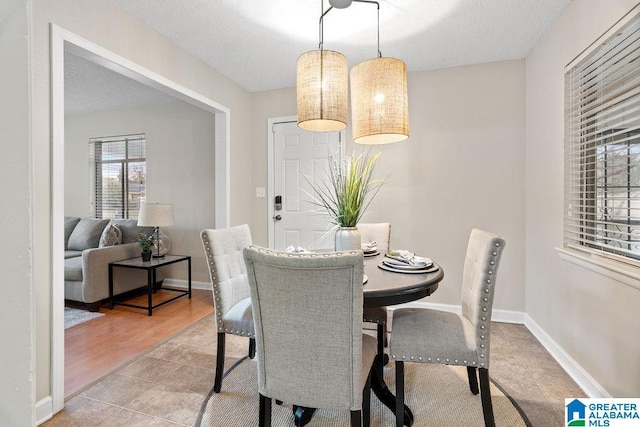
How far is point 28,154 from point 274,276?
0.88m

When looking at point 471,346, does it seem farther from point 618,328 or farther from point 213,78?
point 213,78

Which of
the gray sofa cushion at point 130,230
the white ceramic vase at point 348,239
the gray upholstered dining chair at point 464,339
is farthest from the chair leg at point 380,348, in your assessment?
the gray sofa cushion at point 130,230

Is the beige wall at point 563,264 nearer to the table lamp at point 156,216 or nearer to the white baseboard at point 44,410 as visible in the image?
the white baseboard at point 44,410

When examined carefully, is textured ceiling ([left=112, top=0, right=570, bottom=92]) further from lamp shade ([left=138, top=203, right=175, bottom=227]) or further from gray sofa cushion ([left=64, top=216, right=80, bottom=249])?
gray sofa cushion ([left=64, top=216, right=80, bottom=249])

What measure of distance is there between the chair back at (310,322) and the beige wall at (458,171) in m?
2.31

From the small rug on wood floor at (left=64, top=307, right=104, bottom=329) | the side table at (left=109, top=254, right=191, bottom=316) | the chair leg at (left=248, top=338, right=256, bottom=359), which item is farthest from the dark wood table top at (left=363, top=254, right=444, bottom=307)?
the small rug on wood floor at (left=64, top=307, right=104, bottom=329)

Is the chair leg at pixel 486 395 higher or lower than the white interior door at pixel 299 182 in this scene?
lower

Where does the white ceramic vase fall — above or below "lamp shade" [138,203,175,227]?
below

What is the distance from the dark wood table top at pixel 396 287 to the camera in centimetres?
141

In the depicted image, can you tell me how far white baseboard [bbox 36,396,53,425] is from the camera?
1.68 m

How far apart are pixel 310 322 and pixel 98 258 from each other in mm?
3067

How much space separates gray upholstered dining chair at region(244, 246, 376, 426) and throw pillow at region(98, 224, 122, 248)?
11.0 ft

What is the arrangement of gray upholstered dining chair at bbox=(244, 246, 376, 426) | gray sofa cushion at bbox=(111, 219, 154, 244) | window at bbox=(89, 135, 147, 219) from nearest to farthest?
gray upholstered dining chair at bbox=(244, 246, 376, 426) → gray sofa cushion at bbox=(111, 219, 154, 244) → window at bbox=(89, 135, 147, 219)

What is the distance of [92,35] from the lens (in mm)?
2049
